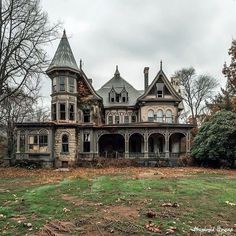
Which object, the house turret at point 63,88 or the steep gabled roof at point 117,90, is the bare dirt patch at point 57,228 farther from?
the steep gabled roof at point 117,90

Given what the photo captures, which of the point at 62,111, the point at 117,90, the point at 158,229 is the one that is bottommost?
the point at 158,229

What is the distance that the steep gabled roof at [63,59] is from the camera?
3619cm

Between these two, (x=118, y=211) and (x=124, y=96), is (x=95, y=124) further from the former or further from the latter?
(x=118, y=211)

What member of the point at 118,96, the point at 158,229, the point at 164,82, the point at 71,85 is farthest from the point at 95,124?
the point at 158,229

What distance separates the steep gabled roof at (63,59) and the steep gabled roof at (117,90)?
9389 mm

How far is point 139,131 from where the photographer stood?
128 feet

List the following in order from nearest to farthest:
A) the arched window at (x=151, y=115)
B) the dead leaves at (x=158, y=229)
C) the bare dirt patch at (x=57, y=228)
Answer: the bare dirt patch at (x=57, y=228) → the dead leaves at (x=158, y=229) → the arched window at (x=151, y=115)

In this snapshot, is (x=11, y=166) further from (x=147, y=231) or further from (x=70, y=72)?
(x=147, y=231)

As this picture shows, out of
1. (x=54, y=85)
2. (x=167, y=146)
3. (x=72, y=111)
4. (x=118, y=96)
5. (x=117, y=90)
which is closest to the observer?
(x=54, y=85)

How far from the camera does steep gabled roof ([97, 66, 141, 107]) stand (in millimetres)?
45781

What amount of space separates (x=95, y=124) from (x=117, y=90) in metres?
9.40

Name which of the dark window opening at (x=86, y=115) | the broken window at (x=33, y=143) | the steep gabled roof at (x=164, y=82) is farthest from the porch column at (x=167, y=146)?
the broken window at (x=33, y=143)

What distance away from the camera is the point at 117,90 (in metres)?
47.3

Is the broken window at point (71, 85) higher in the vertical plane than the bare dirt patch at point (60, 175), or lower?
higher
